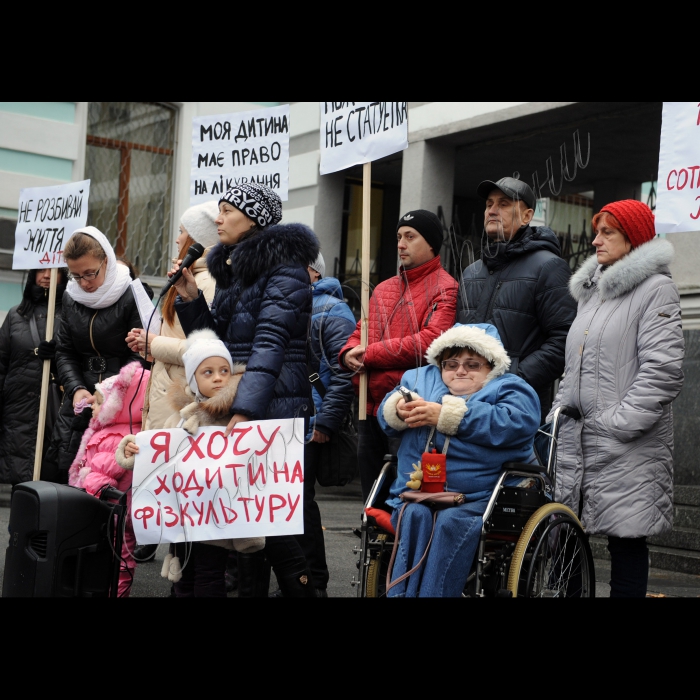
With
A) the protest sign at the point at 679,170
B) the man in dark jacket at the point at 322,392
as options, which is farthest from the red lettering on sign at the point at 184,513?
the protest sign at the point at 679,170

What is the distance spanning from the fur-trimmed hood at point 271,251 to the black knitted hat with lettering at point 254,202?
3.4 inches

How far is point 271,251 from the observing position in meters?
4.56

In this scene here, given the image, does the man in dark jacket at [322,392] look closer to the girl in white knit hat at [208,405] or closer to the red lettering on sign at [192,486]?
the girl in white knit hat at [208,405]

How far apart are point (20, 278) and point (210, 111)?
131 inches

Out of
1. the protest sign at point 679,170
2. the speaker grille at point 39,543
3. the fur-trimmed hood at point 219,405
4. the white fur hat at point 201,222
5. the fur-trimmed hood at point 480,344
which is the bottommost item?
the speaker grille at point 39,543

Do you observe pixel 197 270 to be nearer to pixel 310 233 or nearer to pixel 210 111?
pixel 310 233

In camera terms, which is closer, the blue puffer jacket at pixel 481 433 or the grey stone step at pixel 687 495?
the blue puffer jacket at pixel 481 433

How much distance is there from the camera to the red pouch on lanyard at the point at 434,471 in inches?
167

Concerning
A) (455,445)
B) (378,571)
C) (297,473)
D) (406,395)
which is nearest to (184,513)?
(297,473)

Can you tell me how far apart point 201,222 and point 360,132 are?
35.0 inches

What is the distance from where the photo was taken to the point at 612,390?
4.68 meters

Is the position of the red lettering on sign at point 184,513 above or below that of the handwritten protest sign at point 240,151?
below

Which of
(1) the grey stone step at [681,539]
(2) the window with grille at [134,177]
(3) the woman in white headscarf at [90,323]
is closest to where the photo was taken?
(3) the woman in white headscarf at [90,323]

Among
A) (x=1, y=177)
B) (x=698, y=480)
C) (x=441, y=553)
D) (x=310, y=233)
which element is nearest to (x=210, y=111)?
(x=1, y=177)
